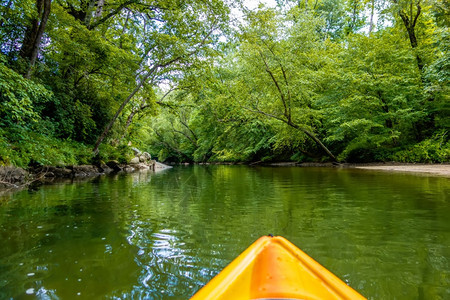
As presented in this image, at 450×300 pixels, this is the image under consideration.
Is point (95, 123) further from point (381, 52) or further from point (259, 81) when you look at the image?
point (381, 52)

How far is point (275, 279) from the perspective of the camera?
4.40 ft

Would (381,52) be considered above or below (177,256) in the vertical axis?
above

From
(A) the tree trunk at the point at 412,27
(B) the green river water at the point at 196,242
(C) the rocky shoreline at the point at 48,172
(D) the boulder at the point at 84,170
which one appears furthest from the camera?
(A) the tree trunk at the point at 412,27

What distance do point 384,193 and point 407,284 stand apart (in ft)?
12.9

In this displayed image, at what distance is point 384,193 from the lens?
511 cm

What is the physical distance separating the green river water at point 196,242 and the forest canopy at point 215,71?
16.9 ft

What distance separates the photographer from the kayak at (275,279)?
1.22 metres

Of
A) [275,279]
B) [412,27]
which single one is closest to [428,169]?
[412,27]

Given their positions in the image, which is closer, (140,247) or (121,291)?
(121,291)

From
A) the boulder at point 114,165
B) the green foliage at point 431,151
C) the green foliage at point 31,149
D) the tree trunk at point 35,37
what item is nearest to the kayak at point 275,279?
the green foliage at point 31,149

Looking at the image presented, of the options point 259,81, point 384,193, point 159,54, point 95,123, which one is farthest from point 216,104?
point 384,193

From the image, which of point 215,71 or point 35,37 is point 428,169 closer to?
point 215,71

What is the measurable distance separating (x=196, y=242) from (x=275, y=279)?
1.49m

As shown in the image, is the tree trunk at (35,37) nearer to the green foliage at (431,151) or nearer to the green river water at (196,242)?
the green river water at (196,242)
